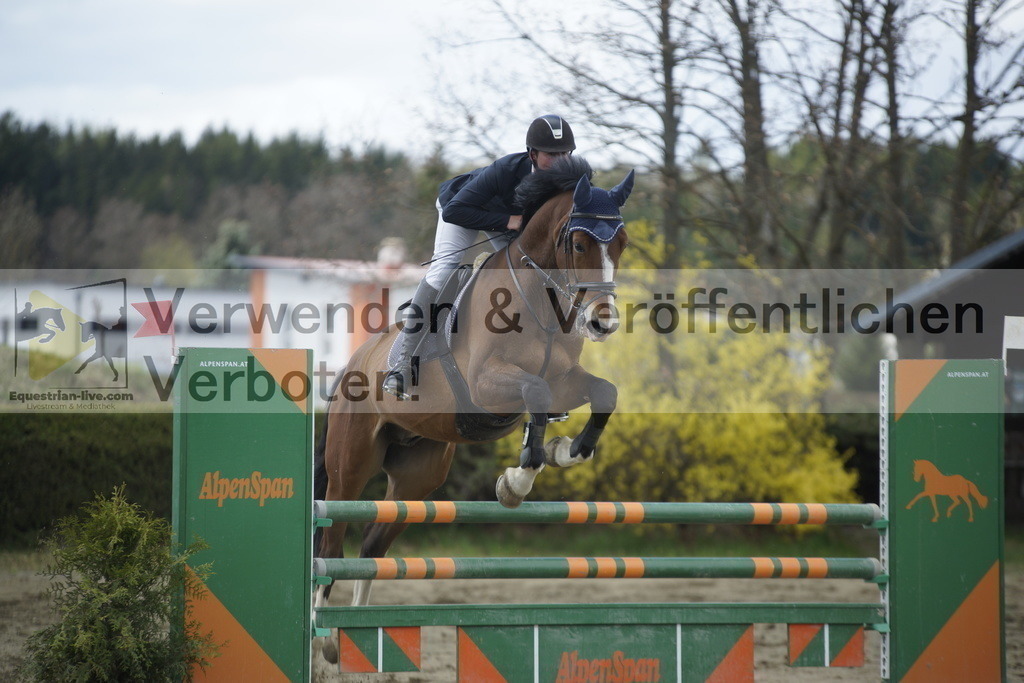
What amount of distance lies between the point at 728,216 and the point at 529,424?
19.3 ft

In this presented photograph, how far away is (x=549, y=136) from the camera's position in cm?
332

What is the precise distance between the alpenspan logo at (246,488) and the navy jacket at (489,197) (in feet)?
3.88

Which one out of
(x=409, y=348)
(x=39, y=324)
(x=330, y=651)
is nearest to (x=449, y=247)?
(x=409, y=348)

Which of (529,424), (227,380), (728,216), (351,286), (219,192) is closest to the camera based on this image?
(227,380)

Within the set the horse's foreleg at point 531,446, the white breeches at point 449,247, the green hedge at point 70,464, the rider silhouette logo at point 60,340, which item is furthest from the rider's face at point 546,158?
the rider silhouette logo at point 60,340

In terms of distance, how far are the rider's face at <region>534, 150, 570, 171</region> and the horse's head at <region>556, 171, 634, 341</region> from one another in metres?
0.26

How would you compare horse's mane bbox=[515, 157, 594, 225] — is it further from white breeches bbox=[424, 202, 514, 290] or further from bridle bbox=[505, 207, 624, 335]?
white breeches bbox=[424, 202, 514, 290]

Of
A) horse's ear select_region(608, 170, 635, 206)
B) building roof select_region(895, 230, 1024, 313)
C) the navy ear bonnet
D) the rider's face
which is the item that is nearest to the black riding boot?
the rider's face

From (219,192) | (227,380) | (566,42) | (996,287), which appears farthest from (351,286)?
(219,192)

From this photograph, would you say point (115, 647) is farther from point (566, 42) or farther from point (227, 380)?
point (566, 42)

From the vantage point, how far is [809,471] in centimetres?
799

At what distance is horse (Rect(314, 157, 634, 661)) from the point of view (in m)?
3.03

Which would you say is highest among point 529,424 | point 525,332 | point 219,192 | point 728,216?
point 219,192

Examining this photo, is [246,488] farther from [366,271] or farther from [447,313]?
[366,271]
